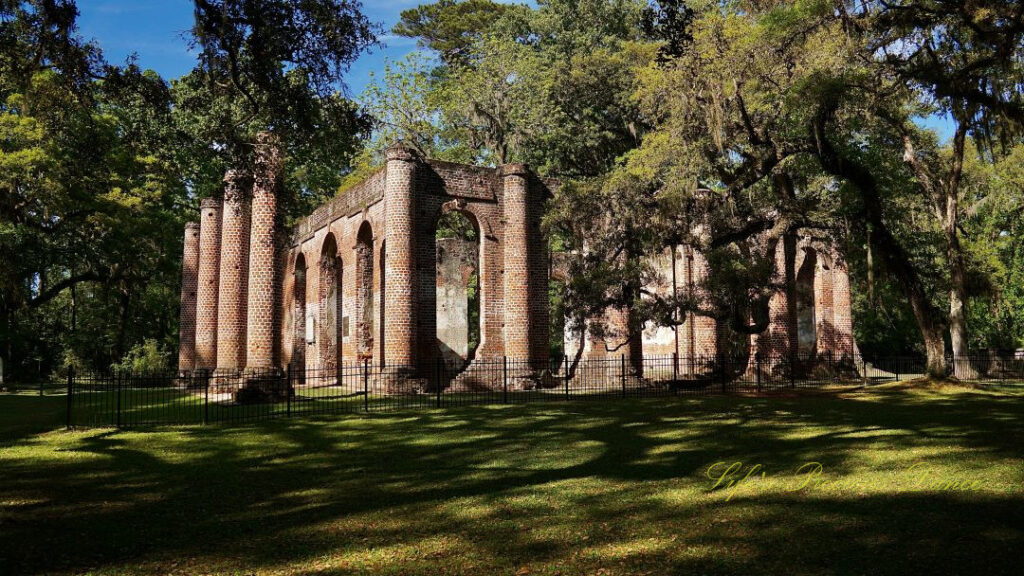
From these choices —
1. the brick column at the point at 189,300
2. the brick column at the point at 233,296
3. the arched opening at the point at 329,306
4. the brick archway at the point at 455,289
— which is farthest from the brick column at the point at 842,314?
the brick column at the point at 189,300

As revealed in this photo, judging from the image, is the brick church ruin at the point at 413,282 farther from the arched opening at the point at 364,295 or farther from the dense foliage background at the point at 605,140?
the dense foliage background at the point at 605,140

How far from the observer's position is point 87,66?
10.2 metres

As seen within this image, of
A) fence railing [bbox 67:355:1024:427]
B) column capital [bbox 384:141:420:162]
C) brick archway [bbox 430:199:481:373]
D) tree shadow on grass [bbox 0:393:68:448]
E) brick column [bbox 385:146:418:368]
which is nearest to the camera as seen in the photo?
tree shadow on grass [bbox 0:393:68:448]

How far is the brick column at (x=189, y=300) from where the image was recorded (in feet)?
100

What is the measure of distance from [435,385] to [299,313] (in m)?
11.0

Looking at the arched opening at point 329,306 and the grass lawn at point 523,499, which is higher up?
the arched opening at point 329,306

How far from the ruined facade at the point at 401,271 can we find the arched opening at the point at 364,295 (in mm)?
34

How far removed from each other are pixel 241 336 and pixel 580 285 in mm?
11609

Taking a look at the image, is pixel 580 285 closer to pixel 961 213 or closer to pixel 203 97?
pixel 203 97

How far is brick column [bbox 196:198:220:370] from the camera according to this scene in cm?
2878

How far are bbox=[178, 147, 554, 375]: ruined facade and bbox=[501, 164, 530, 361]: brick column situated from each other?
31 mm

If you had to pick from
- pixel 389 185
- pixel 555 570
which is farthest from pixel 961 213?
pixel 555 570

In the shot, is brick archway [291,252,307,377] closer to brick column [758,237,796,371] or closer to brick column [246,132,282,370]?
brick column [246,132,282,370]

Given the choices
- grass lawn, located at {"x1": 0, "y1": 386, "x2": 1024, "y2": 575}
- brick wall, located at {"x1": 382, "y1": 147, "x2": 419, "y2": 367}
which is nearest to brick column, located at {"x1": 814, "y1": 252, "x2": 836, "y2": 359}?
grass lawn, located at {"x1": 0, "y1": 386, "x2": 1024, "y2": 575}
